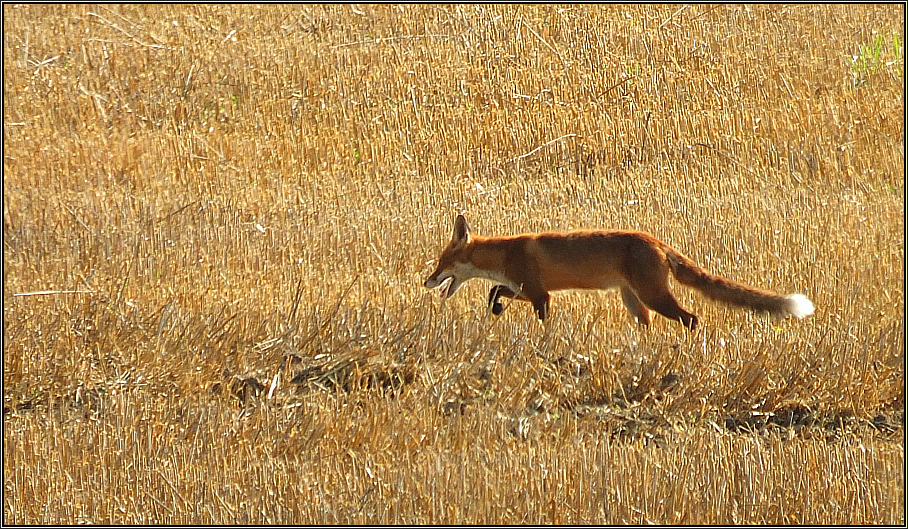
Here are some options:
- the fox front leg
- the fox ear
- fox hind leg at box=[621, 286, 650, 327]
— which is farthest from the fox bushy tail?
the fox ear

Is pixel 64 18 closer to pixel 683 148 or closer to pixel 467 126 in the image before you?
pixel 467 126

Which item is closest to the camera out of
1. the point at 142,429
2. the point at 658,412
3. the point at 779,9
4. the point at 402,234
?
the point at 142,429

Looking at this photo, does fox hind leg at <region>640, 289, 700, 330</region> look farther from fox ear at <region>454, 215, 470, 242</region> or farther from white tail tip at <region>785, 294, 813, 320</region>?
fox ear at <region>454, 215, 470, 242</region>

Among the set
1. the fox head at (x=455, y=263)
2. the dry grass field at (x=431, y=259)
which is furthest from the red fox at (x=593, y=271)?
the dry grass field at (x=431, y=259)

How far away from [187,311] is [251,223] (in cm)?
242

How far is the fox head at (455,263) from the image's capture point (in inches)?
257

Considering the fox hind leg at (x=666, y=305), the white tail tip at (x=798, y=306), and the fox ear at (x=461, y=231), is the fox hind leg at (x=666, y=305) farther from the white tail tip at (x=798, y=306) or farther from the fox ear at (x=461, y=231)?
the fox ear at (x=461, y=231)

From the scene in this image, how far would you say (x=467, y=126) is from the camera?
11.9 m

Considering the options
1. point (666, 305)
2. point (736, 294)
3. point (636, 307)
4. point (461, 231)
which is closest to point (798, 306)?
point (736, 294)

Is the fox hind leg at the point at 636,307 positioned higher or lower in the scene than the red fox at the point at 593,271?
lower

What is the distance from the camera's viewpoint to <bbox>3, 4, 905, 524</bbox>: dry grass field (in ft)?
15.0

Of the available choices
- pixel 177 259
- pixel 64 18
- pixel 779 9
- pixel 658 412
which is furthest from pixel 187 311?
pixel 779 9

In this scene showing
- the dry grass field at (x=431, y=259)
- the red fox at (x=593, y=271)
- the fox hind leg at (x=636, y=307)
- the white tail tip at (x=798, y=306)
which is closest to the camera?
the dry grass field at (x=431, y=259)

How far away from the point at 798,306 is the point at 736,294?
0.33 m
